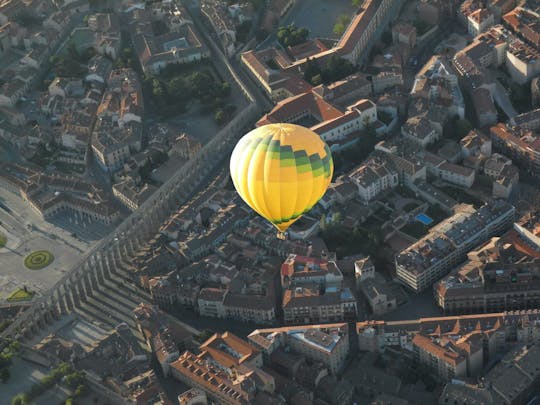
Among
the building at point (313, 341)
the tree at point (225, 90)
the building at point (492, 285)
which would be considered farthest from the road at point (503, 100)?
the building at point (313, 341)

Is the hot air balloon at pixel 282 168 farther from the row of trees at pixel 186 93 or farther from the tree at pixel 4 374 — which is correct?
the row of trees at pixel 186 93

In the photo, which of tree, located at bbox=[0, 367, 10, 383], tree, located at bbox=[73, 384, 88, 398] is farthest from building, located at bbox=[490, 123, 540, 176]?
tree, located at bbox=[0, 367, 10, 383]

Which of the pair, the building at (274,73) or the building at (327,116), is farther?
the building at (274,73)

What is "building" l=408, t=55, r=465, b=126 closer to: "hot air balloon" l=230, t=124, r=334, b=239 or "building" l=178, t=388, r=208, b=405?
"hot air balloon" l=230, t=124, r=334, b=239

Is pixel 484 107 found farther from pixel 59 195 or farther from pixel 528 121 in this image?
pixel 59 195

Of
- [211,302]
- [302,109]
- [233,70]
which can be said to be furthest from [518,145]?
[233,70]

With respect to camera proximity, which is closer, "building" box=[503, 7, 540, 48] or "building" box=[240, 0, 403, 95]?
"building" box=[503, 7, 540, 48]

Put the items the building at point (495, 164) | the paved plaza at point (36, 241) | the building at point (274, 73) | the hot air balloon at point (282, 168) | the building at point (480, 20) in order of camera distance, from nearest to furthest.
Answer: the hot air balloon at point (282, 168) → the paved plaza at point (36, 241) → the building at point (495, 164) → the building at point (274, 73) → the building at point (480, 20)
